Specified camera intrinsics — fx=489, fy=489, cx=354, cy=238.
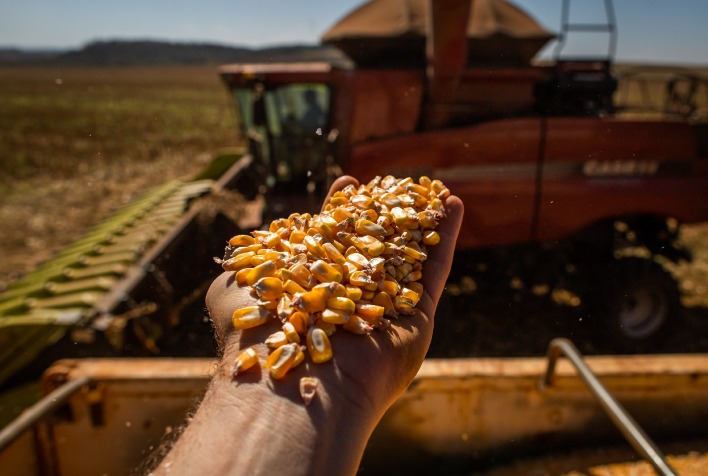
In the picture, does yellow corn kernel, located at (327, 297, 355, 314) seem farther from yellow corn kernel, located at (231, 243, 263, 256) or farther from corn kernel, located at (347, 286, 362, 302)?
yellow corn kernel, located at (231, 243, 263, 256)

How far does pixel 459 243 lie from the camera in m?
3.03

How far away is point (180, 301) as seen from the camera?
3.69 metres

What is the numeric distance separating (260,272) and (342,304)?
24cm

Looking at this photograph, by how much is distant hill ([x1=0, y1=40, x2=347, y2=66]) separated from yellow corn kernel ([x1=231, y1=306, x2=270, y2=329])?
227 centimetres

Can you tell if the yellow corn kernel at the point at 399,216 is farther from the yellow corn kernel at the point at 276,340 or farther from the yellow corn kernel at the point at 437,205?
the yellow corn kernel at the point at 276,340

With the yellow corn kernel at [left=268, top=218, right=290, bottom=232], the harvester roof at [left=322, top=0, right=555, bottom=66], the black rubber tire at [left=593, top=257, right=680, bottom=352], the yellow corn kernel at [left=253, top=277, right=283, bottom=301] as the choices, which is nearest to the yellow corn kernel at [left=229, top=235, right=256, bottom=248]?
the yellow corn kernel at [left=268, top=218, right=290, bottom=232]

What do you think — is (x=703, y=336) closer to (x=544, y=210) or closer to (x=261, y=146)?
(x=544, y=210)

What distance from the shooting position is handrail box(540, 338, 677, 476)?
2.02 metres

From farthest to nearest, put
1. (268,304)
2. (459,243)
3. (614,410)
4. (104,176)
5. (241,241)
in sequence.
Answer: (104,176) → (459,243) → (614,410) → (241,241) → (268,304)

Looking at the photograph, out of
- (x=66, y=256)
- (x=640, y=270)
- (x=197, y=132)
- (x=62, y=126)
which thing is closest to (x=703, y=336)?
(x=640, y=270)

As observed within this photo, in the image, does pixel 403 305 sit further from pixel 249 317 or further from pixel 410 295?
pixel 249 317

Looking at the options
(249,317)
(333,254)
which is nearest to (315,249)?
(333,254)

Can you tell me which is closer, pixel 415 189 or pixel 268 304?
pixel 268 304

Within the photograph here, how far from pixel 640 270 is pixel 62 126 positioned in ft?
86.9
